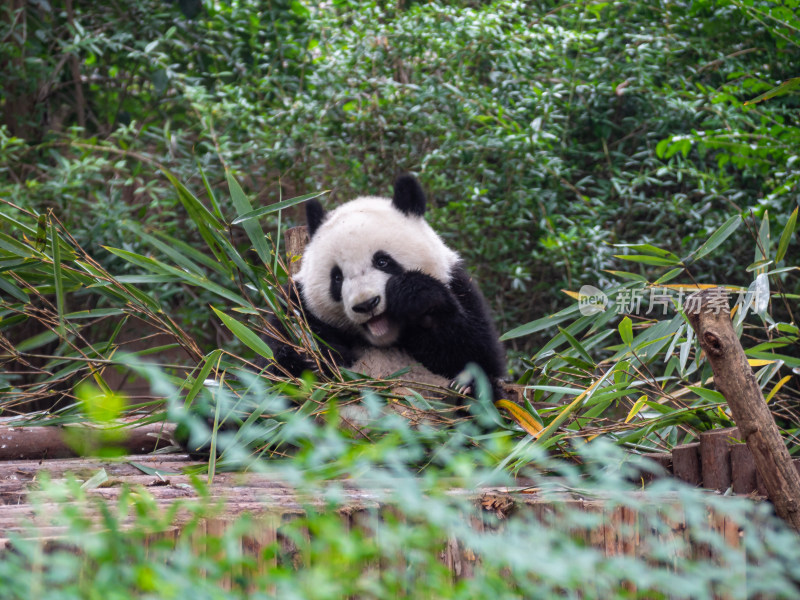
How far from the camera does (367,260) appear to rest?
2381mm

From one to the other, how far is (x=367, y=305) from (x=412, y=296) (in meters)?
0.14

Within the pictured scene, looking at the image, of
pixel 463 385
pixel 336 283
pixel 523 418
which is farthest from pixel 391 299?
pixel 523 418

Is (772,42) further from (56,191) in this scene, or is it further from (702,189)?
(56,191)

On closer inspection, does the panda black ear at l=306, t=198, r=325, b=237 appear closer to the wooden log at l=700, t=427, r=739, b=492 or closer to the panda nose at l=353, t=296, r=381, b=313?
the panda nose at l=353, t=296, r=381, b=313

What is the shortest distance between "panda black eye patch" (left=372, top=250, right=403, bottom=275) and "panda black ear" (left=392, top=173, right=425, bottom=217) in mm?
267

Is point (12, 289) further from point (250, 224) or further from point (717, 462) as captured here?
point (717, 462)

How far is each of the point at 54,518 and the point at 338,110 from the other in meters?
3.67

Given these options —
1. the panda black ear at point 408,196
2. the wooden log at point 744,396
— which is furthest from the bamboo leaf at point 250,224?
the wooden log at point 744,396

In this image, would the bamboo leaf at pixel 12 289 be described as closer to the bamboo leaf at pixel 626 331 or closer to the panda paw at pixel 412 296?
the panda paw at pixel 412 296

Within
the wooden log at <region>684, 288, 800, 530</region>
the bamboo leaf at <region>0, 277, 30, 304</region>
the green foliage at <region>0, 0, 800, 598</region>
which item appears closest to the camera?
the wooden log at <region>684, 288, 800, 530</region>

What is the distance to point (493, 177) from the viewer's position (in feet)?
14.0

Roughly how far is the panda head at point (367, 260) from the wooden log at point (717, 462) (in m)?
1.01

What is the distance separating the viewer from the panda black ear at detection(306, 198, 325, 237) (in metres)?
2.61

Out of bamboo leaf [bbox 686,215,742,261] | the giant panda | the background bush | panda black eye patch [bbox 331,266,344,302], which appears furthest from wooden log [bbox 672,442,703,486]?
the background bush
